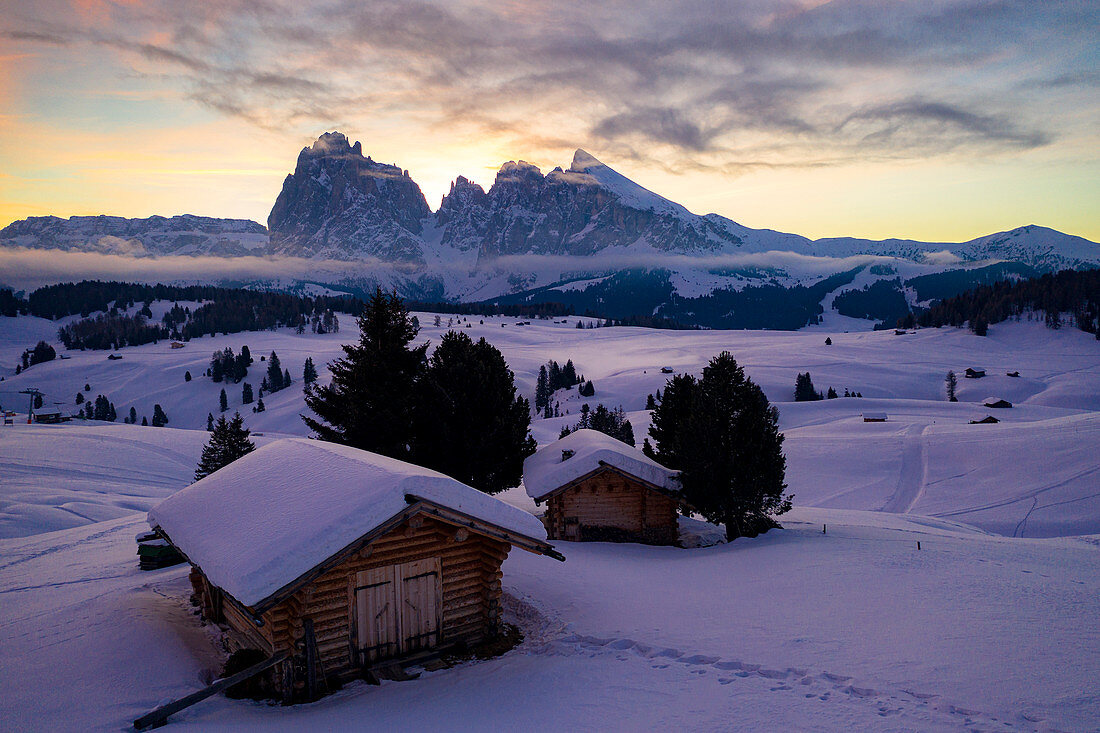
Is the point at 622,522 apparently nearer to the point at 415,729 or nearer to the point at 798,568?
the point at 798,568

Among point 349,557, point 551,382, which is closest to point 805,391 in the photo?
point 551,382

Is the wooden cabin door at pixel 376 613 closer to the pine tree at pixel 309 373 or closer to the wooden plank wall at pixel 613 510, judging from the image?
the wooden plank wall at pixel 613 510

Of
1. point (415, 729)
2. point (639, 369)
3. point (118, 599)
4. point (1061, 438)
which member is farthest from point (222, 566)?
point (639, 369)

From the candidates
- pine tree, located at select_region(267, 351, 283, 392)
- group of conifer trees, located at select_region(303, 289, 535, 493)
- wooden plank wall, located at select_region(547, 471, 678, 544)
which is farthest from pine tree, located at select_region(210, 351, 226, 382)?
wooden plank wall, located at select_region(547, 471, 678, 544)

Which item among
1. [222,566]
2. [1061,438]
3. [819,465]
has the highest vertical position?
[222,566]

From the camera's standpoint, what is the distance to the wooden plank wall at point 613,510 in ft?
83.0

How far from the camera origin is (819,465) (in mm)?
48094

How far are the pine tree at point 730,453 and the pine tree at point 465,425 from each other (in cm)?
798

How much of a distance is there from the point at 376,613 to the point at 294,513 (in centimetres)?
258

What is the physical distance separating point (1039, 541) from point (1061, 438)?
25768 millimetres

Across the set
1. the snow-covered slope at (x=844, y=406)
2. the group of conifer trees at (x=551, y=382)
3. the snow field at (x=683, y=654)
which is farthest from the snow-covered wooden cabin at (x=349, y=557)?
the group of conifer trees at (x=551, y=382)

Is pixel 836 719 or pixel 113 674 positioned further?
pixel 113 674

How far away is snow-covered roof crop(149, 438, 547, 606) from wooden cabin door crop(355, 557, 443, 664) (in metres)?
1.53

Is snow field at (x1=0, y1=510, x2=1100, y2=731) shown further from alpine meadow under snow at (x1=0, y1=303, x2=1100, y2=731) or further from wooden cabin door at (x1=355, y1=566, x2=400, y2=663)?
wooden cabin door at (x1=355, y1=566, x2=400, y2=663)
